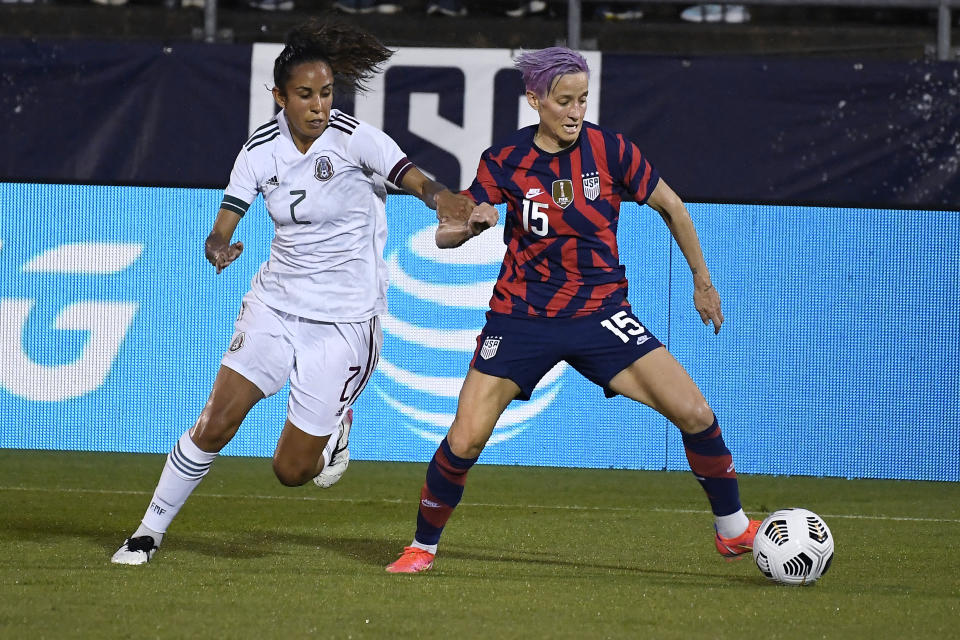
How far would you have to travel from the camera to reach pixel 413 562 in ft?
16.5

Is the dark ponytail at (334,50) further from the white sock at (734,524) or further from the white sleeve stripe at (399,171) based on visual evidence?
the white sock at (734,524)

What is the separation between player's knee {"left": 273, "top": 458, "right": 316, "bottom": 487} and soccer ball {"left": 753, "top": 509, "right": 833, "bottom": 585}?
5.78 ft

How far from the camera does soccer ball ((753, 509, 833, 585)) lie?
4.76 metres

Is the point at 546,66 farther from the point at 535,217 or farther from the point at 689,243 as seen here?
the point at 689,243

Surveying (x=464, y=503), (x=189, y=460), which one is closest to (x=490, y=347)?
(x=189, y=460)

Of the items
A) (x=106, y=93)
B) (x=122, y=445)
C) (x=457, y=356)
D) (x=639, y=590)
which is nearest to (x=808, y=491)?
(x=457, y=356)

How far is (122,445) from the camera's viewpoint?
885cm

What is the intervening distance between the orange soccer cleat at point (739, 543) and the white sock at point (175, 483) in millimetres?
1910

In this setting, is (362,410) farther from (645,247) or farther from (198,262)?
(645,247)

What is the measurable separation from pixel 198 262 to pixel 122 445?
1.27 metres

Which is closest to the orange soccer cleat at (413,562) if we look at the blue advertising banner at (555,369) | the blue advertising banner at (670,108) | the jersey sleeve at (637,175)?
the jersey sleeve at (637,175)

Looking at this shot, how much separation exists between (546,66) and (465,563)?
1.89 meters

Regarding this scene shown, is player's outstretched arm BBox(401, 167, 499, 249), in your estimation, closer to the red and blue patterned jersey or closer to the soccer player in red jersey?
the soccer player in red jersey

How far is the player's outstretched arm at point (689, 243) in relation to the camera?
494 centimetres
